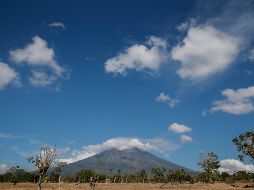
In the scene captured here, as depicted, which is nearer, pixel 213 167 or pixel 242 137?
pixel 242 137

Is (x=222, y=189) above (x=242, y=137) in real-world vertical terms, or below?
below

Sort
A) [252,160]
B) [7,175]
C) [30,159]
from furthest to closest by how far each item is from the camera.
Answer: [7,175], [252,160], [30,159]

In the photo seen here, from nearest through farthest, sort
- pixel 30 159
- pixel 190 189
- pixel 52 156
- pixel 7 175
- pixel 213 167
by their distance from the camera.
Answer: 1. pixel 52 156
2. pixel 30 159
3. pixel 190 189
4. pixel 213 167
5. pixel 7 175

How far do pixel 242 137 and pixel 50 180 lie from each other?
121 metres

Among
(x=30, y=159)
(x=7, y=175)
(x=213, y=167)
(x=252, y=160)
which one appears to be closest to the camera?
(x=30, y=159)

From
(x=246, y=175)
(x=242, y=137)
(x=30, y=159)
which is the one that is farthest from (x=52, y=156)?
(x=246, y=175)

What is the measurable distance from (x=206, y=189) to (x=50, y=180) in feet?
358

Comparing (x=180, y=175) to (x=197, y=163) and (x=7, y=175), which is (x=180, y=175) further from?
(x=7, y=175)

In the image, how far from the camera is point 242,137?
349 ft

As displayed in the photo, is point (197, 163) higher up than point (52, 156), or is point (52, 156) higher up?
point (197, 163)

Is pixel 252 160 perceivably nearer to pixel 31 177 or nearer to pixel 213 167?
pixel 213 167

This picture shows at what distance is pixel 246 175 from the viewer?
648 ft

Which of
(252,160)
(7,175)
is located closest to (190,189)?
(252,160)

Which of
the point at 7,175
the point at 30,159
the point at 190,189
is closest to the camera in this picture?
the point at 30,159
